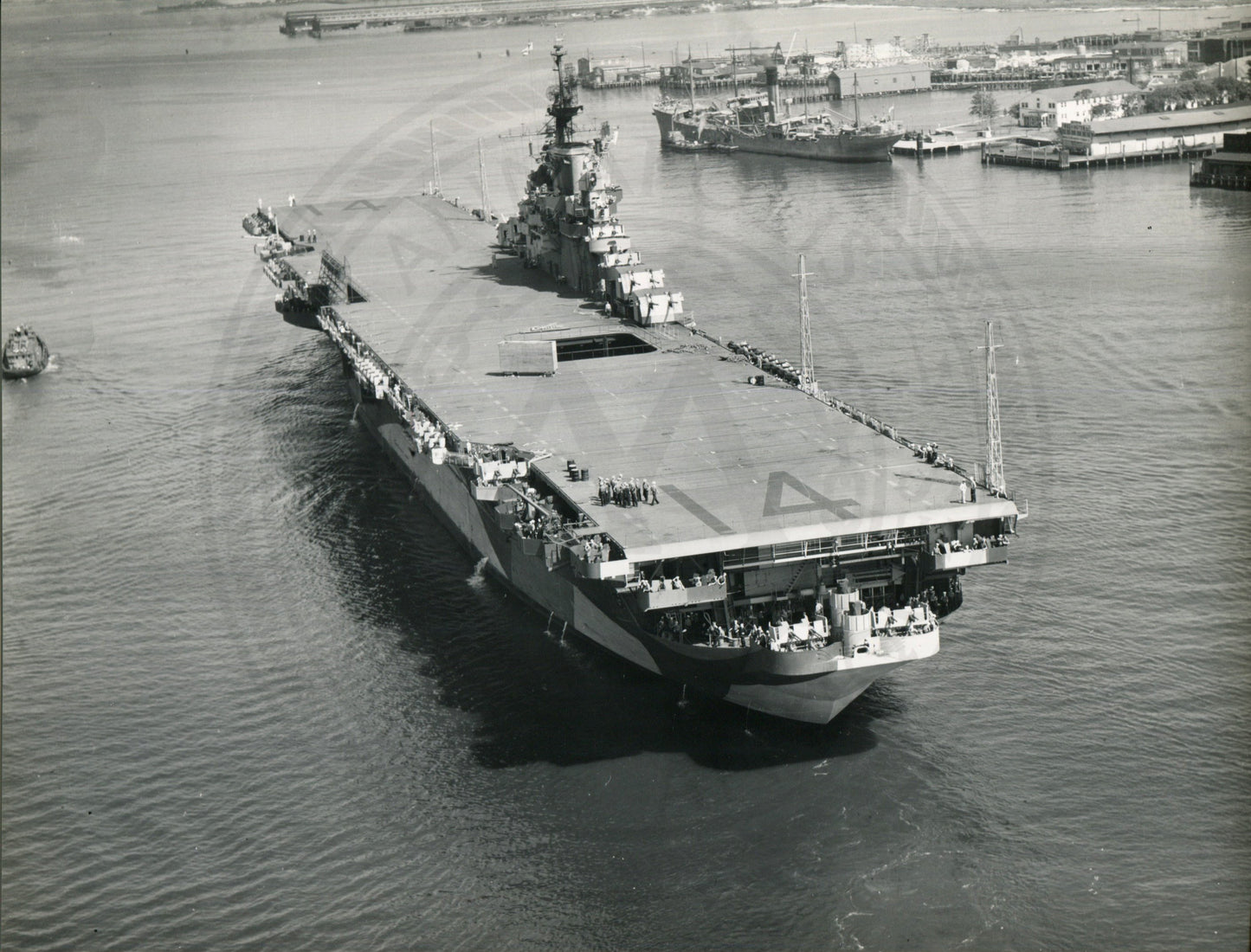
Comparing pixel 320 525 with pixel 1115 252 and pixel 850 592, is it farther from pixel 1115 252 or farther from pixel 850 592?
pixel 1115 252

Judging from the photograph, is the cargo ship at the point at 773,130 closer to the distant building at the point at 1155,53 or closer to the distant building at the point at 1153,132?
the distant building at the point at 1153,132

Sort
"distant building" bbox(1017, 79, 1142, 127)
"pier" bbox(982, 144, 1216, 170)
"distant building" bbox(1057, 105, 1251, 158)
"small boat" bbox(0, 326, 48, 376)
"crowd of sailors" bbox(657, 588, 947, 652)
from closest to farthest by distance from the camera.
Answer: "crowd of sailors" bbox(657, 588, 947, 652) < "small boat" bbox(0, 326, 48, 376) < "pier" bbox(982, 144, 1216, 170) < "distant building" bbox(1057, 105, 1251, 158) < "distant building" bbox(1017, 79, 1142, 127)

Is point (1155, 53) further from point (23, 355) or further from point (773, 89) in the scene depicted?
point (23, 355)

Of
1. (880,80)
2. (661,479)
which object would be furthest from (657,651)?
(880,80)

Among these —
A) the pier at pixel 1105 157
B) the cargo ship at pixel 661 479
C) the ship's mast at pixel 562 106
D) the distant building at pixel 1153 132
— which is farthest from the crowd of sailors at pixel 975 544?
the distant building at pixel 1153 132

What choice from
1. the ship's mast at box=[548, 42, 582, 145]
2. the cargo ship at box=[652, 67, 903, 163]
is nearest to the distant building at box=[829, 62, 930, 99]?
the cargo ship at box=[652, 67, 903, 163]

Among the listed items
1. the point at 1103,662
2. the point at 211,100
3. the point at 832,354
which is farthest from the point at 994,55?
the point at 1103,662

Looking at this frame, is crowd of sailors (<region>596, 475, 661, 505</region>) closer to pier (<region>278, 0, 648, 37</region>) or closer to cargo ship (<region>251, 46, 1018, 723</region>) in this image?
cargo ship (<region>251, 46, 1018, 723</region>)
